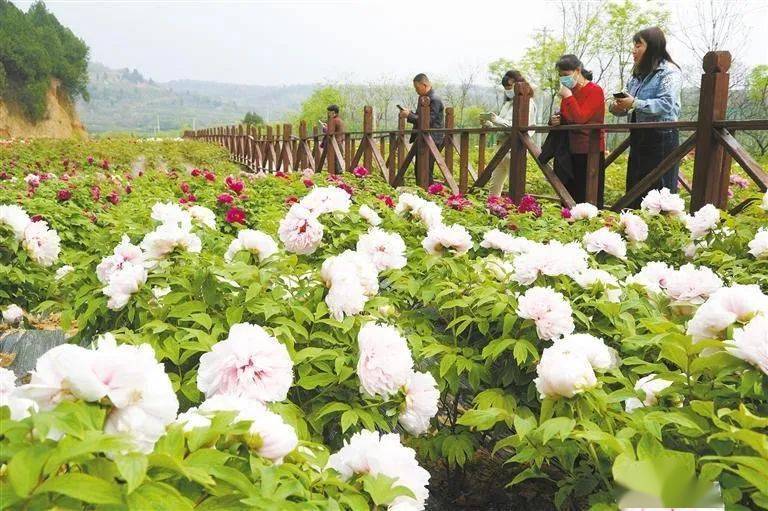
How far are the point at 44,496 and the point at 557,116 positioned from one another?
17.6 feet

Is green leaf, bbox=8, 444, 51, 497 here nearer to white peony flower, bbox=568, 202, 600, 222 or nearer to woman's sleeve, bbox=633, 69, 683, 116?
white peony flower, bbox=568, 202, 600, 222

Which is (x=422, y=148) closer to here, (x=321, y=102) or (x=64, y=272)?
(x=64, y=272)

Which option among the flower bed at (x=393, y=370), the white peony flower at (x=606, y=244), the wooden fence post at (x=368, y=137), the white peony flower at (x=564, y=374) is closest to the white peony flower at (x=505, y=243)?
the flower bed at (x=393, y=370)

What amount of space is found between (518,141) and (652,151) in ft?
5.00

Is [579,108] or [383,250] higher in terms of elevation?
[579,108]

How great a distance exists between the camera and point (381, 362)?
150 centimetres

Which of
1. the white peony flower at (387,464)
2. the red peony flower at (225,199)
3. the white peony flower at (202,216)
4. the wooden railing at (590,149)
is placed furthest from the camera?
the red peony flower at (225,199)

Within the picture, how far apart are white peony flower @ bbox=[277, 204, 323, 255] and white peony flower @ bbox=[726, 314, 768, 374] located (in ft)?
4.56

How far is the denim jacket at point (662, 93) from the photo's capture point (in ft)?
15.5

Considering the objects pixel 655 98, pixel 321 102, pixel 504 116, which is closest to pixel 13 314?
pixel 655 98

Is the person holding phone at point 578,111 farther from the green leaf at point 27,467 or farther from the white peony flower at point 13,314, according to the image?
the green leaf at point 27,467

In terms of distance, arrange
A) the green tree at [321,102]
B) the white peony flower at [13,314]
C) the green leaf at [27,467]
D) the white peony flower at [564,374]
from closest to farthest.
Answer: the green leaf at [27,467] < the white peony flower at [564,374] < the white peony flower at [13,314] < the green tree at [321,102]

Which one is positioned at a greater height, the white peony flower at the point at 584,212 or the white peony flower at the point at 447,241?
the white peony flower at the point at 447,241

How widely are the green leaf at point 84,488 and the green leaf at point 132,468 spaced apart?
0.06 ft
